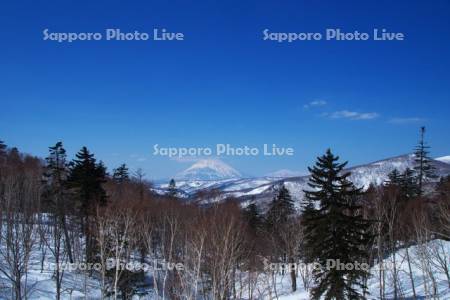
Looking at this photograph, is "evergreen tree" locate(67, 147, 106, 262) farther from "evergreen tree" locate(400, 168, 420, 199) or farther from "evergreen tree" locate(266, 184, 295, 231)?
"evergreen tree" locate(400, 168, 420, 199)

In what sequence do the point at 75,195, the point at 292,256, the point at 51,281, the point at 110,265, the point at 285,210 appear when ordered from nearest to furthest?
the point at 110,265 < the point at 51,281 < the point at 75,195 < the point at 292,256 < the point at 285,210

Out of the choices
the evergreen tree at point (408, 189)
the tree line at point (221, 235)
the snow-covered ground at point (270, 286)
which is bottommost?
the snow-covered ground at point (270, 286)

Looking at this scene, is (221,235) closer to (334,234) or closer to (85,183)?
(334,234)

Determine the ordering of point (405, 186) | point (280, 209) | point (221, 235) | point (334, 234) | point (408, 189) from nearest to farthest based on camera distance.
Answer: point (334, 234) < point (221, 235) < point (408, 189) < point (405, 186) < point (280, 209)

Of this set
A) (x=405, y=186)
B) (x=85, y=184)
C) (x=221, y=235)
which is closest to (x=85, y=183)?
(x=85, y=184)

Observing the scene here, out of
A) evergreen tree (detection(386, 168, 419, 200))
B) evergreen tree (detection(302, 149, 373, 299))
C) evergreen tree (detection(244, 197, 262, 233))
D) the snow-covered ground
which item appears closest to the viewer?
evergreen tree (detection(302, 149, 373, 299))

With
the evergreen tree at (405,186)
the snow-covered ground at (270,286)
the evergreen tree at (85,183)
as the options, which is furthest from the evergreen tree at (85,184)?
the evergreen tree at (405,186)

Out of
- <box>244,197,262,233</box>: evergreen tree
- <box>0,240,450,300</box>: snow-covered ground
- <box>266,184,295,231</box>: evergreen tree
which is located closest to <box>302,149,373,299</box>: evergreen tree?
<box>0,240,450,300</box>: snow-covered ground

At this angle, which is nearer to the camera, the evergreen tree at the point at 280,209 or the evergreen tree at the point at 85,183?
the evergreen tree at the point at 85,183

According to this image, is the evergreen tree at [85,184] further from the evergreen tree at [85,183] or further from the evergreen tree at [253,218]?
the evergreen tree at [253,218]

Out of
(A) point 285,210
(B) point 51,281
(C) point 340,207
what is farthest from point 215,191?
(C) point 340,207

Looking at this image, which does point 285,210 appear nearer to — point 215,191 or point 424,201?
point 215,191
